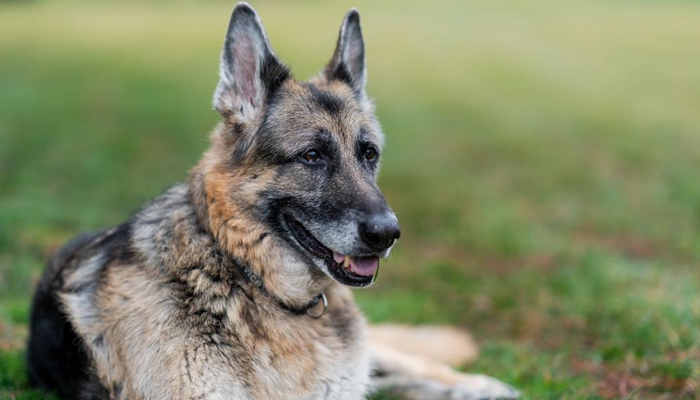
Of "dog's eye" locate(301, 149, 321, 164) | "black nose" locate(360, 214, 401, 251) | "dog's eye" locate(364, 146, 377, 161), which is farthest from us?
"dog's eye" locate(364, 146, 377, 161)

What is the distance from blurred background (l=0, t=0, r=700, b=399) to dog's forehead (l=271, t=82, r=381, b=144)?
2580mm

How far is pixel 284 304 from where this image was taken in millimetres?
4480

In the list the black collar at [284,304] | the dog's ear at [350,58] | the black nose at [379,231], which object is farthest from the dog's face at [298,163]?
the dog's ear at [350,58]

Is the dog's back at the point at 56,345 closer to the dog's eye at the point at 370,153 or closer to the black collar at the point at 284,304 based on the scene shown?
the black collar at the point at 284,304

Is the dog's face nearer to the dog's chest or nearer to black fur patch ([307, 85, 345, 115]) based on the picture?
black fur patch ([307, 85, 345, 115])

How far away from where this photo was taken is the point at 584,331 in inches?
288

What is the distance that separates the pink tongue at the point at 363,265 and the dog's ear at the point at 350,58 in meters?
1.51

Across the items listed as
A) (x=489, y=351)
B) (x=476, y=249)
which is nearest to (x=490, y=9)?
(x=476, y=249)

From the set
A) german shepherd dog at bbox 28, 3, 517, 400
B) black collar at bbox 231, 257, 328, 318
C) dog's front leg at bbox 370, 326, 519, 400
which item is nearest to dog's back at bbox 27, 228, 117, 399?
german shepherd dog at bbox 28, 3, 517, 400

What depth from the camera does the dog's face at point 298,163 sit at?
13.9 ft

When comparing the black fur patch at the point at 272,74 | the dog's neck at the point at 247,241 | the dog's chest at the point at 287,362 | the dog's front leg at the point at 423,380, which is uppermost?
the black fur patch at the point at 272,74

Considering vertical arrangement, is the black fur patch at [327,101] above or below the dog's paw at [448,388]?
above

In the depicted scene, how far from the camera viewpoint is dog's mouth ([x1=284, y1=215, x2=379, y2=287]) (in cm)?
427

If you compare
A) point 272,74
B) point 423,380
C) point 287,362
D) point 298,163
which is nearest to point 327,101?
point 272,74
